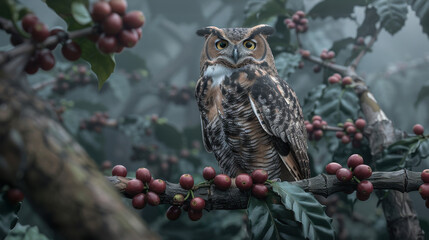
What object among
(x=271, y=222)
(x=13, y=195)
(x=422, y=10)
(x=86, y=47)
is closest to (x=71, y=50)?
(x=86, y=47)

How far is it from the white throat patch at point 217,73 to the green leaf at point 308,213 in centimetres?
52

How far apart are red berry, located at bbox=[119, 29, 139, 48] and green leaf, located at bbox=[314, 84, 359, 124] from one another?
1.03 metres

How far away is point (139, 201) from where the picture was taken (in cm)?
79

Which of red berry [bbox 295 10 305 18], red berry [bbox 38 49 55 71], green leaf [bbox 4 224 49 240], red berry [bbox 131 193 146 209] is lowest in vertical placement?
green leaf [bbox 4 224 49 240]

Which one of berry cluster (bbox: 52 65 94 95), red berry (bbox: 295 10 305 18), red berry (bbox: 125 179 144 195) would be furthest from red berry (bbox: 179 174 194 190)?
berry cluster (bbox: 52 65 94 95)

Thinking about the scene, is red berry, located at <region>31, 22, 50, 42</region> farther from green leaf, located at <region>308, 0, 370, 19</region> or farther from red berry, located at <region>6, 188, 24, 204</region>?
green leaf, located at <region>308, 0, 370, 19</region>

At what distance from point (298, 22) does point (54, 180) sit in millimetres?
1404

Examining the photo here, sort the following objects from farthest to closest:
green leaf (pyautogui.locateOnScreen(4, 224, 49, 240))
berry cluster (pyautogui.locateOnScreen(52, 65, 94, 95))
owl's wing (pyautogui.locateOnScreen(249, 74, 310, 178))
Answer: berry cluster (pyautogui.locateOnScreen(52, 65, 94, 95)), owl's wing (pyautogui.locateOnScreen(249, 74, 310, 178)), green leaf (pyautogui.locateOnScreen(4, 224, 49, 240))

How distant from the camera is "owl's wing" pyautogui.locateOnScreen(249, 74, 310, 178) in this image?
3.72 ft

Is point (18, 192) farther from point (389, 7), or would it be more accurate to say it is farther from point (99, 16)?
point (389, 7)

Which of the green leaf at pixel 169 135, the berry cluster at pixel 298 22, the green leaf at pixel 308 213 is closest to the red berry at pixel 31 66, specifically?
the green leaf at pixel 308 213

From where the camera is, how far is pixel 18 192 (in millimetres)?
558

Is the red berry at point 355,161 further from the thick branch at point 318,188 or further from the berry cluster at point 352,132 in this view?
the berry cluster at point 352,132

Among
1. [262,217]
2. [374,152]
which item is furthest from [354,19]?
[262,217]
